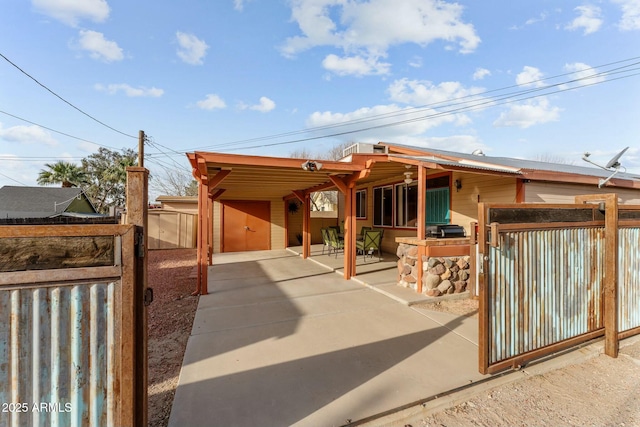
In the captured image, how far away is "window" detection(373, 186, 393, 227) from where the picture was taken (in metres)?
8.88

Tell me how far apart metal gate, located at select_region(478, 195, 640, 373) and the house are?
2.18 m

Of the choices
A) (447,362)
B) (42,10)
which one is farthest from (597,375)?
(42,10)

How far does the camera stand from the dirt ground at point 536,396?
1.97 meters

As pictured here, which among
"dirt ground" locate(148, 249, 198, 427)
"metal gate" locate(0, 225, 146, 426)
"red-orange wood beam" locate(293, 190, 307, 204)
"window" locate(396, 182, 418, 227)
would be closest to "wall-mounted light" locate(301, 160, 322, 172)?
"dirt ground" locate(148, 249, 198, 427)

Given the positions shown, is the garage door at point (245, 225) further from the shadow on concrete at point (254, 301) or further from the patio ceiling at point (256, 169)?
the patio ceiling at point (256, 169)

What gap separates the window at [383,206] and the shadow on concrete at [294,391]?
20.7 feet

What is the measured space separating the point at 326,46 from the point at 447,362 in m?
12.9

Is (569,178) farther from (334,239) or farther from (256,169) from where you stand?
(256,169)

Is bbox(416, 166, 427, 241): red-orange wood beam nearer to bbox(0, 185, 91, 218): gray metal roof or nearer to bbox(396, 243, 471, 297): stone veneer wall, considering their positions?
bbox(396, 243, 471, 297): stone veneer wall

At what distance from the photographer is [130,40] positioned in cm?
817

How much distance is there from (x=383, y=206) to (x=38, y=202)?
14.7 m

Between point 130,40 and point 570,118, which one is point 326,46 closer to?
point 130,40

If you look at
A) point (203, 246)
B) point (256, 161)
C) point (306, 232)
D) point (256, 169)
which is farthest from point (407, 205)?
point (203, 246)

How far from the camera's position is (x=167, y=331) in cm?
351
